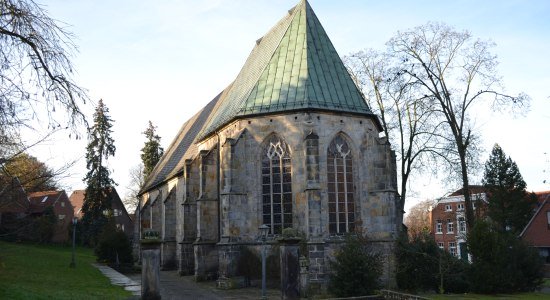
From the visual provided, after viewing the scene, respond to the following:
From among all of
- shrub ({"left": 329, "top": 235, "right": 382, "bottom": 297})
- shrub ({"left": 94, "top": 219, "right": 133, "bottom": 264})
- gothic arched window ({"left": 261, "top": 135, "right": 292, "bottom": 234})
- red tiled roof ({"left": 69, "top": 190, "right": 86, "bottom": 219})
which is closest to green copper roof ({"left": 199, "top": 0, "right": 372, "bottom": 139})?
gothic arched window ({"left": 261, "top": 135, "right": 292, "bottom": 234})

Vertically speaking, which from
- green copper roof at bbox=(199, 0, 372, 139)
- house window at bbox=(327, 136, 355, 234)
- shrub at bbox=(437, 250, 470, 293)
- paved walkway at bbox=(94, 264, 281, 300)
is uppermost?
green copper roof at bbox=(199, 0, 372, 139)

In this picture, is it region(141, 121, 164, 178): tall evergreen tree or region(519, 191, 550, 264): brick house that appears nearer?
region(519, 191, 550, 264): brick house

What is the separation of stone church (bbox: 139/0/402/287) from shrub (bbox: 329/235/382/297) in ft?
6.51

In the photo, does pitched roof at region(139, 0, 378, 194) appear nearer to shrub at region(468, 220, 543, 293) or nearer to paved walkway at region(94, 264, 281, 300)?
shrub at region(468, 220, 543, 293)

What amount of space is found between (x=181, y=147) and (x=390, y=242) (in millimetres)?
18999

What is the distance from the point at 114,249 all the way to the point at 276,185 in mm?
15179

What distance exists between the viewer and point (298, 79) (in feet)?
68.1

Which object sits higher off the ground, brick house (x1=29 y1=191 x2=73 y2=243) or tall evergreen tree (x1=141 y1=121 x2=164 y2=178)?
tall evergreen tree (x1=141 y1=121 x2=164 y2=178)

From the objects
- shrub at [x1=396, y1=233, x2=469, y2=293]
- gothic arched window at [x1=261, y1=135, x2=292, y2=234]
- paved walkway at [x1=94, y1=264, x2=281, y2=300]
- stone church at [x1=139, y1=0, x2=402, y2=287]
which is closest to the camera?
paved walkway at [x1=94, y1=264, x2=281, y2=300]

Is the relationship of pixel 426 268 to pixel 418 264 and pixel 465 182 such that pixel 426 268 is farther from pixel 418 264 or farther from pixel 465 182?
pixel 465 182

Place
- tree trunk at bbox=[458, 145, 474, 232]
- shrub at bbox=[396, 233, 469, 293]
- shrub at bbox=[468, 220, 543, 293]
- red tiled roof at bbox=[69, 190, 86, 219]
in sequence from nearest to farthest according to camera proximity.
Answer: shrub at bbox=[468, 220, 543, 293], shrub at bbox=[396, 233, 469, 293], tree trunk at bbox=[458, 145, 474, 232], red tiled roof at bbox=[69, 190, 86, 219]

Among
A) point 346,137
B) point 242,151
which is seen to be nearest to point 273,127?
point 242,151

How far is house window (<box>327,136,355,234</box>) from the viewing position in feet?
63.9

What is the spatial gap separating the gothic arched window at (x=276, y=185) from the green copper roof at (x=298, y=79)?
1589mm
